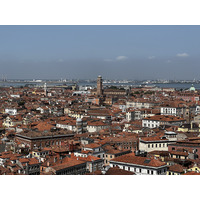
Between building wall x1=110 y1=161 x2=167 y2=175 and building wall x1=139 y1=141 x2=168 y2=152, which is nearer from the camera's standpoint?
building wall x1=110 y1=161 x2=167 y2=175

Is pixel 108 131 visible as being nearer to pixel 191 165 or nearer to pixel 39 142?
pixel 39 142

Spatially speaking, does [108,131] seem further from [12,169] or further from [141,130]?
[12,169]

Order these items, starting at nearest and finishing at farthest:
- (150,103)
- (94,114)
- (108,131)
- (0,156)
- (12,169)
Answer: (12,169)
(0,156)
(108,131)
(94,114)
(150,103)

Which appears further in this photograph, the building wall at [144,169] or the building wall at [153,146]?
the building wall at [153,146]

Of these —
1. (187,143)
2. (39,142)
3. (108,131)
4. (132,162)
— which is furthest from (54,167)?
(108,131)

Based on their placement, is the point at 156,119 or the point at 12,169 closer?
the point at 12,169

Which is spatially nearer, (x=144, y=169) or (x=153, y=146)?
(x=144, y=169)

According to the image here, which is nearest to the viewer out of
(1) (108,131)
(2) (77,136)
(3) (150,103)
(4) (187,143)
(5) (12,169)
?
(5) (12,169)

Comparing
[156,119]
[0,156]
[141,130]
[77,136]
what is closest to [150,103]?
[156,119]

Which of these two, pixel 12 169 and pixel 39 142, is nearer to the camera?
pixel 12 169
